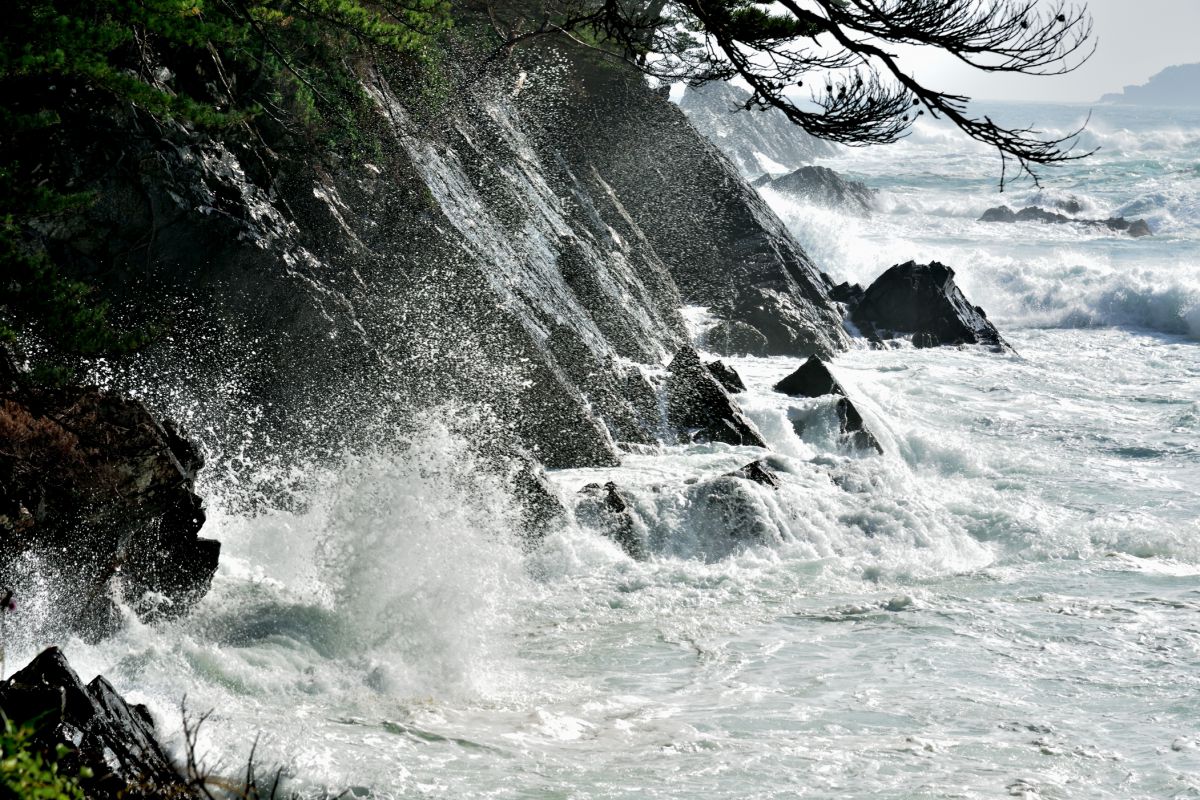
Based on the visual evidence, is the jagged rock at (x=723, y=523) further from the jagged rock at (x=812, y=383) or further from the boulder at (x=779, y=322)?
the boulder at (x=779, y=322)

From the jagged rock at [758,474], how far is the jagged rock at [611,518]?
1531 millimetres

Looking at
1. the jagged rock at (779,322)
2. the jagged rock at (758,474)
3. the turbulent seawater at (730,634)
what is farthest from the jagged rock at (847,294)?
the jagged rock at (758,474)

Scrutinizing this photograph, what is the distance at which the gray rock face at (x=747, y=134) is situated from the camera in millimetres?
72500

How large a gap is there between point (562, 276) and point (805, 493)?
5701 millimetres

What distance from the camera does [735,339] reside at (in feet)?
69.8

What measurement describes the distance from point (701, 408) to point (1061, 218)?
42.9m

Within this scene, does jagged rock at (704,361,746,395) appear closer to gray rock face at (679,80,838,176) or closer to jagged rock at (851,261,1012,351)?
jagged rock at (851,261,1012,351)

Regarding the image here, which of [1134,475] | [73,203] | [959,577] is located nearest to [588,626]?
[959,577]

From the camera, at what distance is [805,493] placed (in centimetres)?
1173

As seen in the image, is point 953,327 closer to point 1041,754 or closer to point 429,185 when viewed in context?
point 429,185

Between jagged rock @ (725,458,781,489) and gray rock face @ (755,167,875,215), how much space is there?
41443mm

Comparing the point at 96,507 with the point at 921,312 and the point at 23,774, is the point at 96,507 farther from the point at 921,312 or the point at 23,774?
the point at 921,312

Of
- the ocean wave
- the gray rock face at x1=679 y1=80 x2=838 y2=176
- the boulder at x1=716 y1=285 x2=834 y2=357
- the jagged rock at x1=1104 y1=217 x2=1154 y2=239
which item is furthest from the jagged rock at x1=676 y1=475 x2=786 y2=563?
the gray rock face at x1=679 y1=80 x2=838 y2=176

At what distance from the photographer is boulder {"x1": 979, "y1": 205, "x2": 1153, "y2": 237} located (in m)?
48.2
